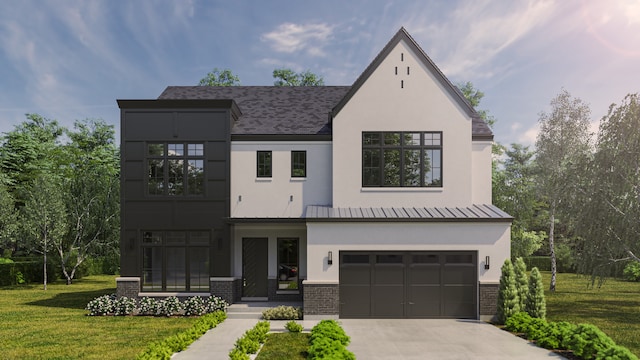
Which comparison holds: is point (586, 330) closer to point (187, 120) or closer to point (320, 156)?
point (320, 156)

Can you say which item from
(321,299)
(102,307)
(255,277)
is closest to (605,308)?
(321,299)

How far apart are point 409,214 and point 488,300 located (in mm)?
4361

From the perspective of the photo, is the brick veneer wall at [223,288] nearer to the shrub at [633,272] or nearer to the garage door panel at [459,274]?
the garage door panel at [459,274]

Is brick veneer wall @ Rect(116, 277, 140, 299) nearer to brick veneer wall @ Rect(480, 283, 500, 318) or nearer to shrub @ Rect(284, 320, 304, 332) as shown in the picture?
shrub @ Rect(284, 320, 304, 332)

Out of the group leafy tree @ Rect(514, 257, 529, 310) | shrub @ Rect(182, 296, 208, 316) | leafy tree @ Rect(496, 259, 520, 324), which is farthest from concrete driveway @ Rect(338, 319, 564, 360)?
shrub @ Rect(182, 296, 208, 316)

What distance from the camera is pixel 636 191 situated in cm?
1778

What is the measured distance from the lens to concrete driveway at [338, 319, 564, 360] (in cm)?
1128

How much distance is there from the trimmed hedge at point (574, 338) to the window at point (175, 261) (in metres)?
12.1

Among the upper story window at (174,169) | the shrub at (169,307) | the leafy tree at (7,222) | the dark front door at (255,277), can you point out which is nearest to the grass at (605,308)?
the dark front door at (255,277)

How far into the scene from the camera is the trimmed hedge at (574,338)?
386 inches

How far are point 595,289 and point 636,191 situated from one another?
36.6ft

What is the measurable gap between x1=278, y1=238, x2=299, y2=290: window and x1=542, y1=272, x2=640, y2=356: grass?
416 inches

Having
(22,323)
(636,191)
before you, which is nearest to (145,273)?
(22,323)

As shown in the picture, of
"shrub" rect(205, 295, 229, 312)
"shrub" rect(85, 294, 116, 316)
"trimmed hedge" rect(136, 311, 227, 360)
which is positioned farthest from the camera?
"shrub" rect(85, 294, 116, 316)
